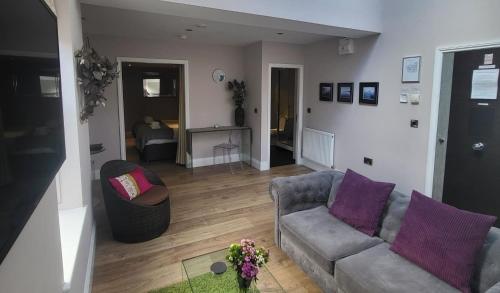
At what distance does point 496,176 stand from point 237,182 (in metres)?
3.49

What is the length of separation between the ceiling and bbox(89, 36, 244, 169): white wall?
0.20 m

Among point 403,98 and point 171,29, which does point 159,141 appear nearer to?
point 171,29

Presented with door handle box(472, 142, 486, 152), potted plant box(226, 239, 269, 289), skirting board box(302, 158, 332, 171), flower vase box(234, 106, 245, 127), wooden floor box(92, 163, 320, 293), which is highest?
flower vase box(234, 106, 245, 127)

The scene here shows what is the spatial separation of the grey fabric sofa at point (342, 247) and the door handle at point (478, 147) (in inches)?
55.1

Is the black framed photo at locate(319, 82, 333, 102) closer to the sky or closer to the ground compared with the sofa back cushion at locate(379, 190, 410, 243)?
closer to the sky

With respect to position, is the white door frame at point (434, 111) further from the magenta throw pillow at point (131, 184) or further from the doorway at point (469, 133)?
the magenta throw pillow at point (131, 184)

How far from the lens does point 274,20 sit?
350 cm

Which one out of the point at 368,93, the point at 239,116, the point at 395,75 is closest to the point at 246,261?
the point at 395,75

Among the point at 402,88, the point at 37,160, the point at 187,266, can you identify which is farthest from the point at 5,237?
the point at 402,88

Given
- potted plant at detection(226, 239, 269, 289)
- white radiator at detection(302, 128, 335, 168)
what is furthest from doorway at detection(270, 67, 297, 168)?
potted plant at detection(226, 239, 269, 289)

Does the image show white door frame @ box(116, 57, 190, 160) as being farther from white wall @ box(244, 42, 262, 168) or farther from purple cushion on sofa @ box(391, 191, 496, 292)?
purple cushion on sofa @ box(391, 191, 496, 292)

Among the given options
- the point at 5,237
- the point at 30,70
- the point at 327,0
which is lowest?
the point at 5,237

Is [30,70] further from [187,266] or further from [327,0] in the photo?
[327,0]

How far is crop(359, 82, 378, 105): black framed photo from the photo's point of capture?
437 centimetres
